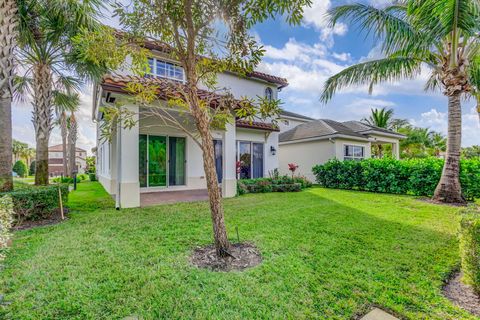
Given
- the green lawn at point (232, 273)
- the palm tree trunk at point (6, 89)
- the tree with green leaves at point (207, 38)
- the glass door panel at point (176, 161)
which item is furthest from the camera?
the glass door panel at point (176, 161)

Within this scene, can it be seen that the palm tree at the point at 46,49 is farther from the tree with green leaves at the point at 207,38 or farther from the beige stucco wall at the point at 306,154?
the beige stucco wall at the point at 306,154

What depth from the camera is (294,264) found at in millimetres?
3754

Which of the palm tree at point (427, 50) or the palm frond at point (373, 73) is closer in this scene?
the palm tree at point (427, 50)

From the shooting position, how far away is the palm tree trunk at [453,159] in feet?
30.2

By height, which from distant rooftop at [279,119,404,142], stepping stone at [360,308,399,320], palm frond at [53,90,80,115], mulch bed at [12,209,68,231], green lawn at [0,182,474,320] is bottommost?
stepping stone at [360,308,399,320]

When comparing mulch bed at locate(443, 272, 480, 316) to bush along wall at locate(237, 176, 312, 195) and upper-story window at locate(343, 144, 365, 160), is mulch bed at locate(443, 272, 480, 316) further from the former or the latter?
upper-story window at locate(343, 144, 365, 160)

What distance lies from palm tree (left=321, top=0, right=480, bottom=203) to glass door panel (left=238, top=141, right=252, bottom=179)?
6971mm

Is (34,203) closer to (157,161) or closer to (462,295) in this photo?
(157,161)

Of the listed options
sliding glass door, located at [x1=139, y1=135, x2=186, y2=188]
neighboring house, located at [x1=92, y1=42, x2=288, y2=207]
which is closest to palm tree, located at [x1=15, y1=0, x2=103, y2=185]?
neighboring house, located at [x1=92, y1=42, x2=288, y2=207]

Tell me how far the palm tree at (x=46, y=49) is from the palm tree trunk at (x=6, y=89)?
135 centimetres

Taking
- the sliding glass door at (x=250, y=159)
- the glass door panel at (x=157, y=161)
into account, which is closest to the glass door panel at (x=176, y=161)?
the glass door panel at (x=157, y=161)

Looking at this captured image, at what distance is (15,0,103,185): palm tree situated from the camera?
7.64 meters

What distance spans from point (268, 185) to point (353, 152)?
895 centimetres

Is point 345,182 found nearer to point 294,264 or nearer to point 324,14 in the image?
point 324,14
